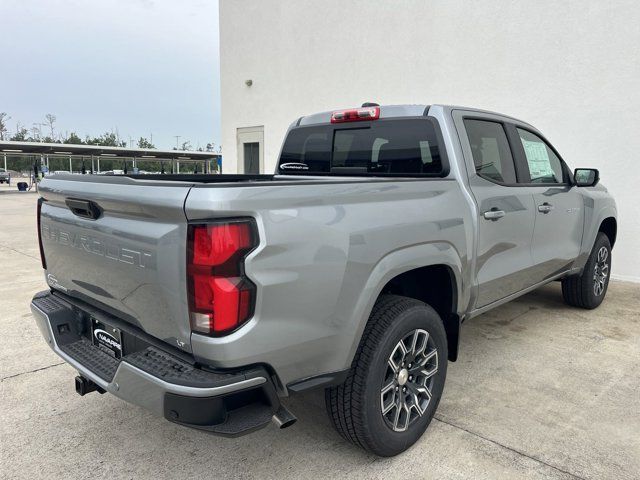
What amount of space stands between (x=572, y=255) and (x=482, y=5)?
16.9ft

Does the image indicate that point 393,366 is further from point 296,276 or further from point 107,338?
point 107,338

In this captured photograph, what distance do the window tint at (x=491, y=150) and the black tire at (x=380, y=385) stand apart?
3.97ft

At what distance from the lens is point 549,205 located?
3795 millimetres

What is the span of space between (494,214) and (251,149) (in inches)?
419

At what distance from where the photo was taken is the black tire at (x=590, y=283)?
4.87 meters

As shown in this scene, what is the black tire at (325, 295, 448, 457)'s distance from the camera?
2.23m

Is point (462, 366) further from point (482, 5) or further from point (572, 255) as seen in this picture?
point (482, 5)

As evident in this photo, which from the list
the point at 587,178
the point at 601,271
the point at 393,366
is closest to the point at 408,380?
the point at 393,366

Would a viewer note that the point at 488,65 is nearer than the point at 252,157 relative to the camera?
Yes

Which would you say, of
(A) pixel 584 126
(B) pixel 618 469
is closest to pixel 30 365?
(B) pixel 618 469

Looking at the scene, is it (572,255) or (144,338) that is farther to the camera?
(572,255)

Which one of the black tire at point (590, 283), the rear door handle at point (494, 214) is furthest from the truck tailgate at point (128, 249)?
the black tire at point (590, 283)

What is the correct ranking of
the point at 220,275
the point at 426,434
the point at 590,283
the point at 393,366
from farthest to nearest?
the point at 590,283
the point at 426,434
the point at 393,366
the point at 220,275

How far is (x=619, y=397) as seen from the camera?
3.20 m
